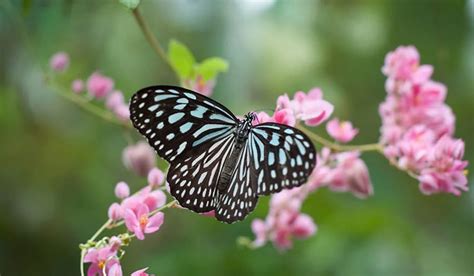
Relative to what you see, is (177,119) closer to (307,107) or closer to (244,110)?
(307,107)

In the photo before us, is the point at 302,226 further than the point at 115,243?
Yes

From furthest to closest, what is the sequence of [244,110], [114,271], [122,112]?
[244,110], [122,112], [114,271]

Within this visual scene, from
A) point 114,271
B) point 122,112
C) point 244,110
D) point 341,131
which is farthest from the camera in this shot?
point 244,110

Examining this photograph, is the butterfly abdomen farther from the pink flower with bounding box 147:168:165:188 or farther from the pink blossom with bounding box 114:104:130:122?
the pink blossom with bounding box 114:104:130:122

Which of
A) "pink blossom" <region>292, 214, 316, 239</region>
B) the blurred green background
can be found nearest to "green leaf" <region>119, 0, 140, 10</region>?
"pink blossom" <region>292, 214, 316, 239</region>

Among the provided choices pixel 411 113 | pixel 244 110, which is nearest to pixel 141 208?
pixel 411 113

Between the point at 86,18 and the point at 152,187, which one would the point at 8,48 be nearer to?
the point at 86,18
